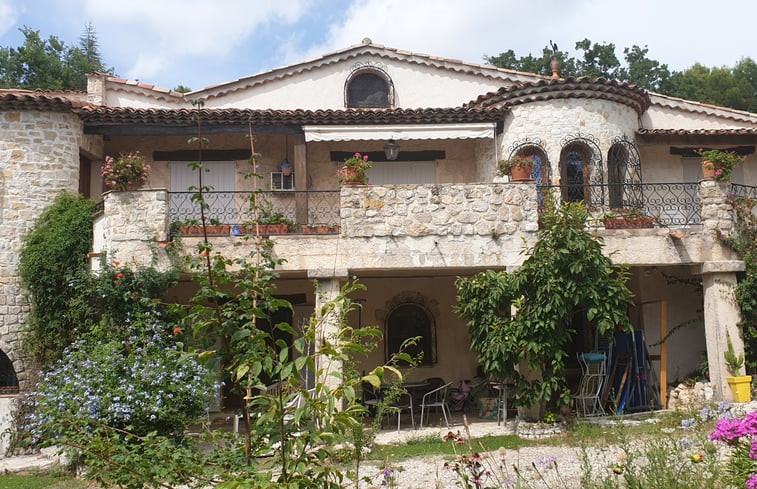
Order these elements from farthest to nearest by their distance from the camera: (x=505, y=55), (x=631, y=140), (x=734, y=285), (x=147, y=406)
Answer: (x=505, y=55) < (x=631, y=140) < (x=734, y=285) < (x=147, y=406)

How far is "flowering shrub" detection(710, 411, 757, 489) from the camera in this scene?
4.11m

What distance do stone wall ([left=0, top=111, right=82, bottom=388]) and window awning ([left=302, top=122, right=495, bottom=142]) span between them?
15.7 feet

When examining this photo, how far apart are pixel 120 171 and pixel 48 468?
4.92 metres

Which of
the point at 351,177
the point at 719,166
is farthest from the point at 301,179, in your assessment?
the point at 719,166

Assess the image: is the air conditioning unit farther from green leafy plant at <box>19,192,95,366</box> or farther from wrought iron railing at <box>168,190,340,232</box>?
green leafy plant at <box>19,192,95,366</box>

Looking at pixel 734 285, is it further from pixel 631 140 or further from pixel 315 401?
pixel 315 401

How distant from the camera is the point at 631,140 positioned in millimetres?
14523

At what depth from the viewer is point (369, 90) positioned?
17.0m

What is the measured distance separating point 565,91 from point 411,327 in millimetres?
6228

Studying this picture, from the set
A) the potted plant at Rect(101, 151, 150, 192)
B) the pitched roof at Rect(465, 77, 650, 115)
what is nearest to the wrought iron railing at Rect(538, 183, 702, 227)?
the pitched roof at Rect(465, 77, 650, 115)

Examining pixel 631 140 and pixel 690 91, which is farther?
pixel 690 91

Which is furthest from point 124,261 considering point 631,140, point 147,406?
point 631,140

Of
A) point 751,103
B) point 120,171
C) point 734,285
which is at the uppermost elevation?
point 751,103

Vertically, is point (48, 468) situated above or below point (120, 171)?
below
